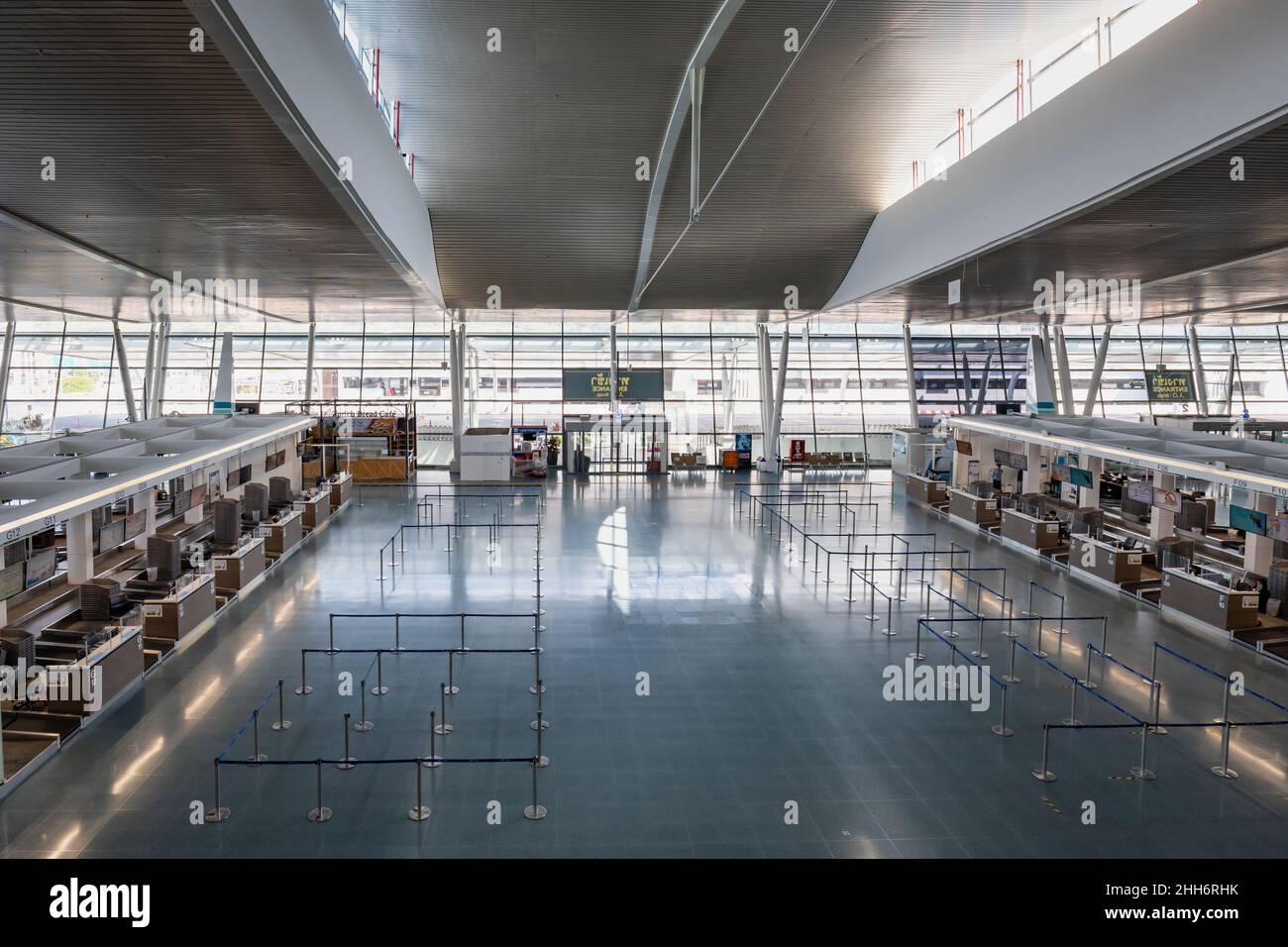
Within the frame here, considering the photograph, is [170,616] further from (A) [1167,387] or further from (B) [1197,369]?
(B) [1197,369]

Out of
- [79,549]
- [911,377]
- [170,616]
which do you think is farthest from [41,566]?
[911,377]

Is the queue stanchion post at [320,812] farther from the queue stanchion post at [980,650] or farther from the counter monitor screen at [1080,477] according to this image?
the counter monitor screen at [1080,477]

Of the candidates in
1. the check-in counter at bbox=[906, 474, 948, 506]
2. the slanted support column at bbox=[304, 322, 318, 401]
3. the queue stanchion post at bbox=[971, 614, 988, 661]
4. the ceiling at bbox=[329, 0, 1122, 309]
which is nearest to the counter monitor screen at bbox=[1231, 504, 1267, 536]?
the queue stanchion post at bbox=[971, 614, 988, 661]

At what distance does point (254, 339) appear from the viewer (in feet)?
106

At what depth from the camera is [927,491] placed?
23.2 metres

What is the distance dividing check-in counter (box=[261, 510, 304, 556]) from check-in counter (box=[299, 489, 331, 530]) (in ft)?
2.98

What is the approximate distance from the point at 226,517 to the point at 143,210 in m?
5.13

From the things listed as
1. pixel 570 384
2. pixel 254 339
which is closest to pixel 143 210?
pixel 570 384

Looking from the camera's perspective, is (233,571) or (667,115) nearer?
(233,571)

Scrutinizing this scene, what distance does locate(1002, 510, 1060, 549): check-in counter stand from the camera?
16875 millimetres

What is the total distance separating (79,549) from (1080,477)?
18783 mm

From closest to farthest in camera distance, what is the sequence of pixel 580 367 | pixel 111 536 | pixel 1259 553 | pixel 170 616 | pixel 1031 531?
pixel 170 616 → pixel 111 536 → pixel 1259 553 → pixel 1031 531 → pixel 580 367

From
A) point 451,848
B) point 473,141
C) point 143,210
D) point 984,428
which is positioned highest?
point 473,141

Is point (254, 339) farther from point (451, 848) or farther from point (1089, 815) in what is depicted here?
point (1089, 815)
